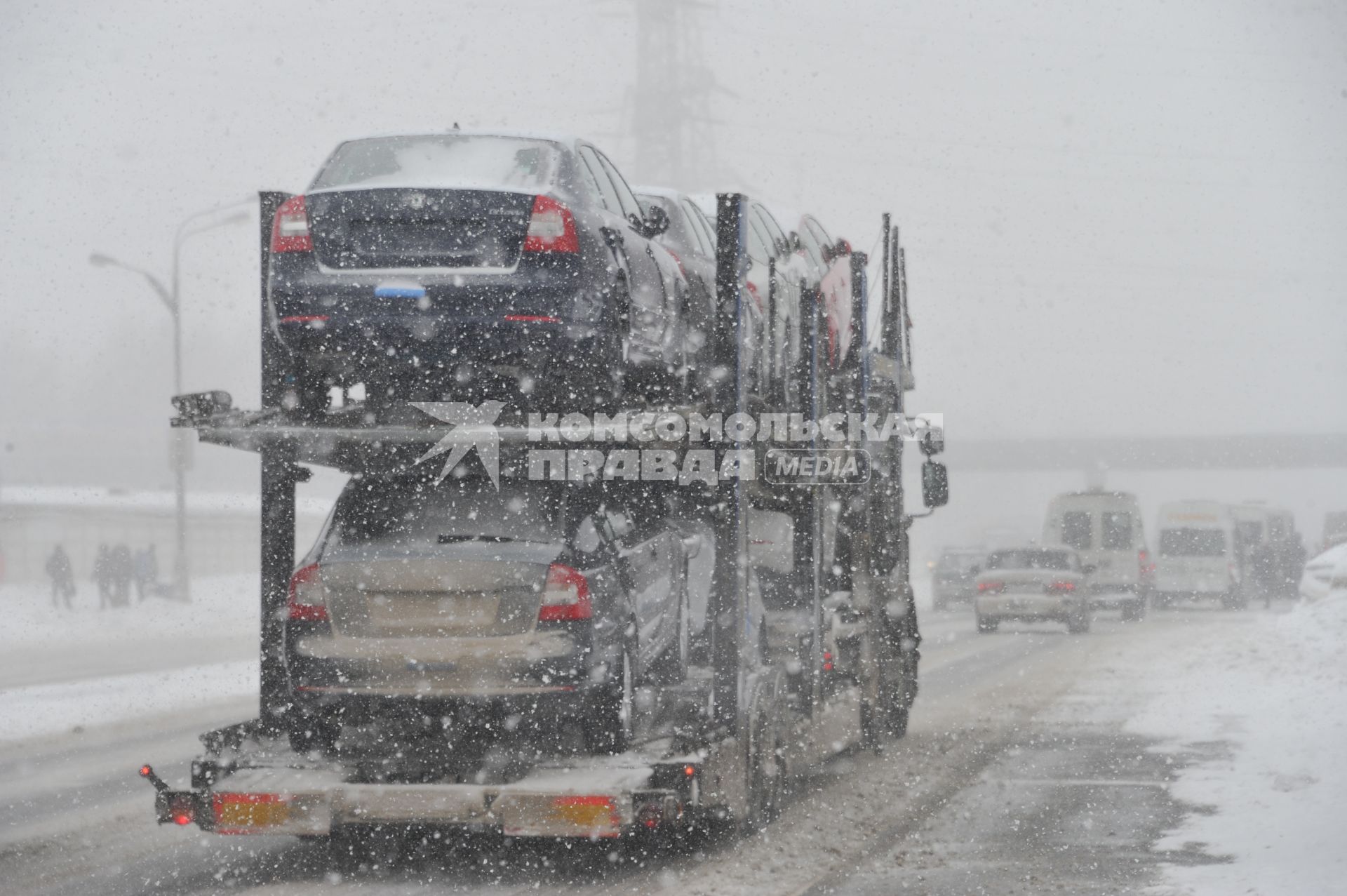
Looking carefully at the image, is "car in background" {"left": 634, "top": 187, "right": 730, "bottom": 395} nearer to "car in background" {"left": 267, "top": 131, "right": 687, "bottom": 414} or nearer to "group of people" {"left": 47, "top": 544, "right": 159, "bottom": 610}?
"car in background" {"left": 267, "top": 131, "right": 687, "bottom": 414}

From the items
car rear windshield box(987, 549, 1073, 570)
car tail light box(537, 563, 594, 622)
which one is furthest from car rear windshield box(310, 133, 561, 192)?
car rear windshield box(987, 549, 1073, 570)

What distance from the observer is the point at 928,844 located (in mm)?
8680

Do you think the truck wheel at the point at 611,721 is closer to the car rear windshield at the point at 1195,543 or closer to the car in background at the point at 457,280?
the car in background at the point at 457,280

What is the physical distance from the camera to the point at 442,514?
8078 millimetres

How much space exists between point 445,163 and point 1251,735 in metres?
8.55

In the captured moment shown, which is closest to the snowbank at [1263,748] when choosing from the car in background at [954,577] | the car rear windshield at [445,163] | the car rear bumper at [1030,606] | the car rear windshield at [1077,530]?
the car rear windshield at [445,163]

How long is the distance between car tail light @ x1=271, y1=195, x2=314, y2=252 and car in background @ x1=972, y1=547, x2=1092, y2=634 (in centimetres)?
2507

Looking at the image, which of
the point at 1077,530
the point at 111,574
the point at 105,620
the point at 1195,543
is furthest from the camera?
the point at 1195,543

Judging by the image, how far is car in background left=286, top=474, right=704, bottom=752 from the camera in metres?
7.64

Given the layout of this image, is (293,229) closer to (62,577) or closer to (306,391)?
(306,391)

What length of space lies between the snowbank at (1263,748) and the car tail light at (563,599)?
286cm

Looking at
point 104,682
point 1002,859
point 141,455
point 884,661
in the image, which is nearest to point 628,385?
point 1002,859

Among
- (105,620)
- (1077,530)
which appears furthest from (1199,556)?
(105,620)

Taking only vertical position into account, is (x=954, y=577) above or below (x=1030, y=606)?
below
